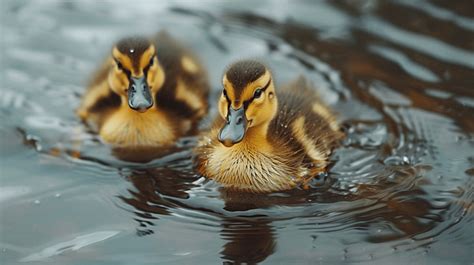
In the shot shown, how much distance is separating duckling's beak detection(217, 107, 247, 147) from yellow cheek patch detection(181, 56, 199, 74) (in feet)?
3.77

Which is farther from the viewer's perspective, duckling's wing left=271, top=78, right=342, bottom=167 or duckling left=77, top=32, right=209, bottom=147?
duckling left=77, top=32, right=209, bottom=147

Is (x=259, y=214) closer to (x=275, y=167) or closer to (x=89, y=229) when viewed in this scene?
(x=275, y=167)

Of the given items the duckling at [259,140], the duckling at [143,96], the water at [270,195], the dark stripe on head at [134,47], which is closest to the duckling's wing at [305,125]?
the duckling at [259,140]

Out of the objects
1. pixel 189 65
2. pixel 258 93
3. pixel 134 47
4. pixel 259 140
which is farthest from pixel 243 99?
pixel 189 65

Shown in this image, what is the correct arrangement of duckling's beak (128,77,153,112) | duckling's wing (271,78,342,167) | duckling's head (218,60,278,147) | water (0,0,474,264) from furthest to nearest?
duckling's beak (128,77,153,112)
duckling's wing (271,78,342,167)
duckling's head (218,60,278,147)
water (0,0,474,264)

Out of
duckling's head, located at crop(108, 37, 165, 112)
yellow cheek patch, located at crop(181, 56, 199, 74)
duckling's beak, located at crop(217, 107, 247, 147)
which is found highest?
yellow cheek patch, located at crop(181, 56, 199, 74)

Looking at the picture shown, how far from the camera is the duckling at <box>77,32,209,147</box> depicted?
3992 millimetres

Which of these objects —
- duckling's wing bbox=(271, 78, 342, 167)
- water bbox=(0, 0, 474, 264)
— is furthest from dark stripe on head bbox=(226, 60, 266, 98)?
water bbox=(0, 0, 474, 264)

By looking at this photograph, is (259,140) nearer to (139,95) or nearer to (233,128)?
(233,128)

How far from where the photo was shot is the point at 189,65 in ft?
15.3

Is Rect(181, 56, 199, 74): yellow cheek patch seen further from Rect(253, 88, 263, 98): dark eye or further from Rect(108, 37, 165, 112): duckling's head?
Rect(253, 88, 263, 98): dark eye

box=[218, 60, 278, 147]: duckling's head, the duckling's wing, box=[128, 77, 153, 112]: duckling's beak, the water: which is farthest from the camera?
box=[128, 77, 153, 112]: duckling's beak

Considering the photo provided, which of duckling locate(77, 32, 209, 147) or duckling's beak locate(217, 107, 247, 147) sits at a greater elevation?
duckling locate(77, 32, 209, 147)

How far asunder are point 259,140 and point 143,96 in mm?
587
